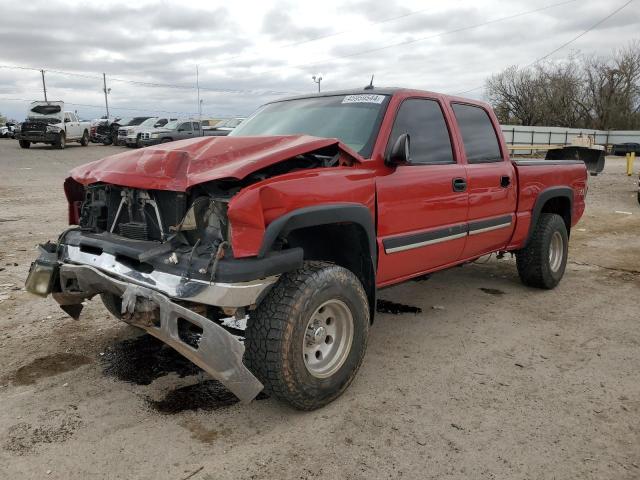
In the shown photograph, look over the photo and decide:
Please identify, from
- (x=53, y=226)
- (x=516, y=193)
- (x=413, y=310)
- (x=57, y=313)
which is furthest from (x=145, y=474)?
(x=53, y=226)

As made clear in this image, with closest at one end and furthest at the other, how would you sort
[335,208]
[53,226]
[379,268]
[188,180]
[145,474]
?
[145,474], [188,180], [335,208], [379,268], [53,226]

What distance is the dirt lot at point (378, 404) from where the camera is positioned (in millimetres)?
2615

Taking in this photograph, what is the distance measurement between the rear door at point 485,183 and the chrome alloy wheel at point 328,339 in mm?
1694

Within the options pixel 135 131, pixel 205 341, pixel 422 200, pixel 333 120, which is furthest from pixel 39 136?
pixel 205 341

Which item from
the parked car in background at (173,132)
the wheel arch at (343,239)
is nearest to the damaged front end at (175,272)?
the wheel arch at (343,239)

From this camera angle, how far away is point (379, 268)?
142 inches

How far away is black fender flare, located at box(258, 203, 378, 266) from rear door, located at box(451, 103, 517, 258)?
53.7 inches

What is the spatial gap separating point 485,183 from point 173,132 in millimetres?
22362

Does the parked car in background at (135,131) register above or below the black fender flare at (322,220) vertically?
above

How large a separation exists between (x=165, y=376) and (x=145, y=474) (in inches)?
42.5

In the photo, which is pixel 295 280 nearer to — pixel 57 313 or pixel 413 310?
pixel 413 310

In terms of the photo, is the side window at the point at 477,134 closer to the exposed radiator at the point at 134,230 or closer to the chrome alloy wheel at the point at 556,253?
the chrome alloy wheel at the point at 556,253

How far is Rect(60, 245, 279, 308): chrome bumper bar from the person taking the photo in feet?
8.64

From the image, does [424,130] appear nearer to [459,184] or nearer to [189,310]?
[459,184]
